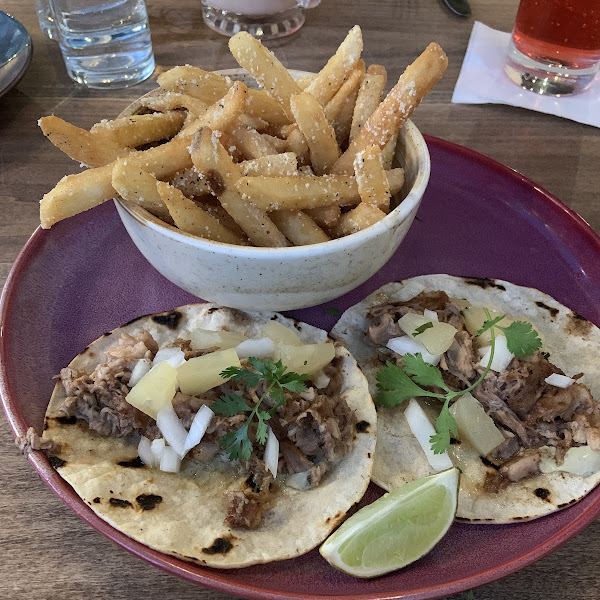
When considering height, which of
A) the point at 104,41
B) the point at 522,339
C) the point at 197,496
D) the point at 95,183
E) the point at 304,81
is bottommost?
the point at 197,496

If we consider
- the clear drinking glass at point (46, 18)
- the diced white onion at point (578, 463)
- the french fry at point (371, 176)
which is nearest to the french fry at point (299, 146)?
the french fry at point (371, 176)

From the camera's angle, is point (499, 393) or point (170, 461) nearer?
point (170, 461)

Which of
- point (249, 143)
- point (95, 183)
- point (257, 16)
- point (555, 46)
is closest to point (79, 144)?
point (95, 183)

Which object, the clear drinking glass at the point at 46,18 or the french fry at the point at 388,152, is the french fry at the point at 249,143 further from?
the clear drinking glass at the point at 46,18

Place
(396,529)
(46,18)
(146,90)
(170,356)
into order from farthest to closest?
(46,18) < (146,90) < (170,356) < (396,529)

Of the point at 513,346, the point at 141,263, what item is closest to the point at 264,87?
the point at 141,263

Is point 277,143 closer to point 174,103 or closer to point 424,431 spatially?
point 174,103

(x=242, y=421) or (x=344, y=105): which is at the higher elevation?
(x=344, y=105)

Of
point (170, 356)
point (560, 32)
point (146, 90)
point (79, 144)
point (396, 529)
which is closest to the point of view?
point (396, 529)
